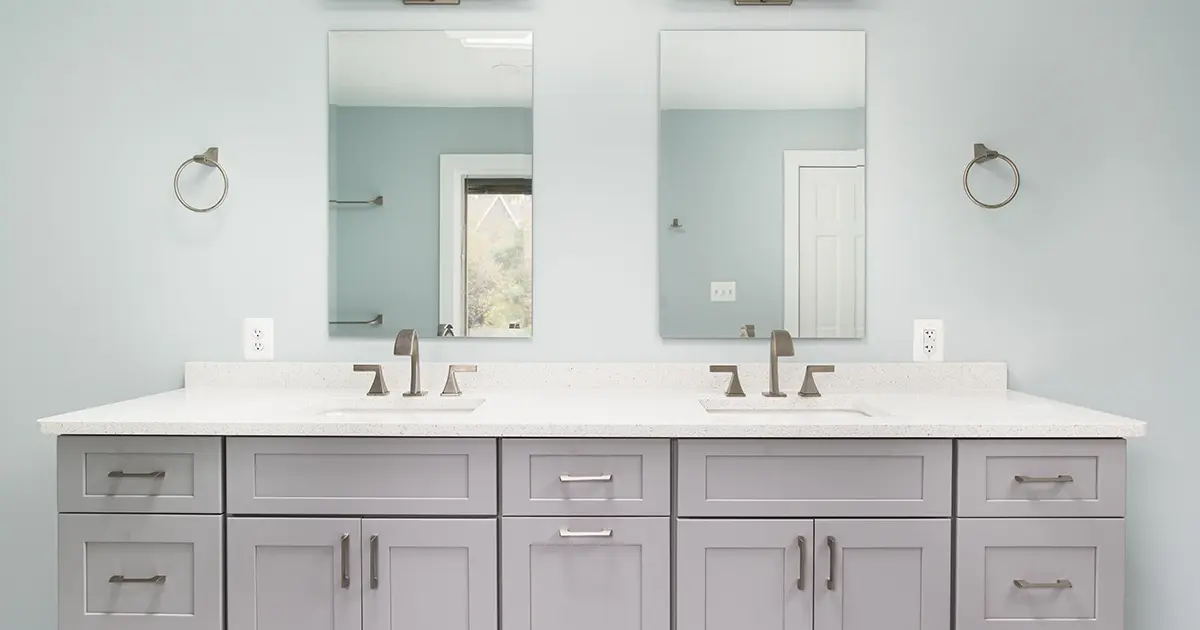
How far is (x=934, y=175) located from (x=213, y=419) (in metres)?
2.16

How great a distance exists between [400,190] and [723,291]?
1075mm

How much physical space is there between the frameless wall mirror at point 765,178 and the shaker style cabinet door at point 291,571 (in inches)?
47.1

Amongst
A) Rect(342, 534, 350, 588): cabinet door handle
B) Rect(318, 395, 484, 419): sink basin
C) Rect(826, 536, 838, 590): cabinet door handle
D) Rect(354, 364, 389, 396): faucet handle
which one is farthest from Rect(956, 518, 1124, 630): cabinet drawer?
Rect(354, 364, 389, 396): faucet handle

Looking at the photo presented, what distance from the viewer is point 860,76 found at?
214 cm

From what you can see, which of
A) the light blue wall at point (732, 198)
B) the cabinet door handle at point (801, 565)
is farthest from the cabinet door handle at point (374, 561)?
the light blue wall at point (732, 198)

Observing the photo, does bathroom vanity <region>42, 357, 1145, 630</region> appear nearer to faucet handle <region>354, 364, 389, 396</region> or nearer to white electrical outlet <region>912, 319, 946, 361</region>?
faucet handle <region>354, 364, 389, 396</region>

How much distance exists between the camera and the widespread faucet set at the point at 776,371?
77.2 inches

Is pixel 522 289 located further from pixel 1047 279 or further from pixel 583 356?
pixel 1047 279

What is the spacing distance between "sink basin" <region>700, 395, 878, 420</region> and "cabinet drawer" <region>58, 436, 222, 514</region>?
1263 mm

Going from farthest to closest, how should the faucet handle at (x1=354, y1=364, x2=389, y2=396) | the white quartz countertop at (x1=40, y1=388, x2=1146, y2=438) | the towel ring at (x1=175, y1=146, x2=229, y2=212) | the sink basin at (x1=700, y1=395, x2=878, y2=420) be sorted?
the towel ring at (x1=175, y1=146, x2=229, y2=212), the faucet handle at (x1=354, y1=364, x2=389, y2=396), the sink basin at (x1=700, y1=395, x2=878, y2=420), the white quartz countertop at (x1=40, y1=388, x2=1146, y2=438)

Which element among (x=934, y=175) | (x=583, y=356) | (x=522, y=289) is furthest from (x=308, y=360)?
(x=934, y=175)

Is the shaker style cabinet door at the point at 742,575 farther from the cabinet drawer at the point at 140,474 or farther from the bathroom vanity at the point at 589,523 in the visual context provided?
the cabinet drawer at the point at 140,474

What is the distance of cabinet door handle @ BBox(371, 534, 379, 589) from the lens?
1.59 metres

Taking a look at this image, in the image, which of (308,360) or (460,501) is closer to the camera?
(460,501)
